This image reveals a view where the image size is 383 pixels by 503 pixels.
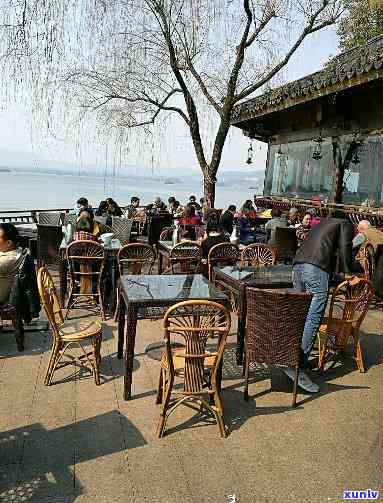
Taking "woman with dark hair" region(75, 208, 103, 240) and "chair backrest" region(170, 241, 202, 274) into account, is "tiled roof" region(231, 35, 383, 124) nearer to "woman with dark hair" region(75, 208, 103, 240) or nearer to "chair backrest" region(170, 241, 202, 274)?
"chair backrest" region(170, 241, 202, 274)

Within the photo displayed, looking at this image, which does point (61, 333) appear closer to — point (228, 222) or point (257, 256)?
point (257, 256)

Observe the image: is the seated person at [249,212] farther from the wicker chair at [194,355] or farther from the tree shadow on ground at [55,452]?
the tree shadow on ground at [55,452]

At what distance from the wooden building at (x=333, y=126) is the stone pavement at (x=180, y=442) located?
5388mm

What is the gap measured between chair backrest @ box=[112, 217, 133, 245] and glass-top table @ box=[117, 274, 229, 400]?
381cm

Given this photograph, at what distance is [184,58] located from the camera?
9133mm

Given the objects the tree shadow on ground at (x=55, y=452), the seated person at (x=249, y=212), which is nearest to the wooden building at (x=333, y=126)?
the seated person at (x=249, y=212)

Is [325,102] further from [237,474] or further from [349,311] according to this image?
[237,474]

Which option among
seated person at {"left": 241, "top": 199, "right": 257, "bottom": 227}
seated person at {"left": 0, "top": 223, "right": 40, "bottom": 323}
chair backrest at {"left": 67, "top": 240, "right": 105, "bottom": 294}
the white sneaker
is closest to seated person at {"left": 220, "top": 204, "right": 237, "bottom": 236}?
seated person at {"left": 241, "top": 199, "right": 257, "bottom": 227}

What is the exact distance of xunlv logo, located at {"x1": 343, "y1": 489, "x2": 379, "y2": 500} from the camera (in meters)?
2.49

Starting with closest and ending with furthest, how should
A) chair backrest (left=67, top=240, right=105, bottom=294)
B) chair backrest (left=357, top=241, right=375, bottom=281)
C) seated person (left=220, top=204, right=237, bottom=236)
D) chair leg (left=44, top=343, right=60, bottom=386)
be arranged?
chair leg (left=44, top=343, right=60, bottom=386) → chair backrest (left=67, top=240, right=105, bottom=294) → chair backrest (left=357, top=241, right=375, bottom=281) → seated person (left=220, top=204, right=237, bottom=236)

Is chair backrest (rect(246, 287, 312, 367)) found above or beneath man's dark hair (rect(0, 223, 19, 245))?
beneath

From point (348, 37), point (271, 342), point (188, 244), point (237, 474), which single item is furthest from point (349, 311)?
point (348, 37)

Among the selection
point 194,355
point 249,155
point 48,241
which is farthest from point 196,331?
point 249,155

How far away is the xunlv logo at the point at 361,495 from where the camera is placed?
249cm
